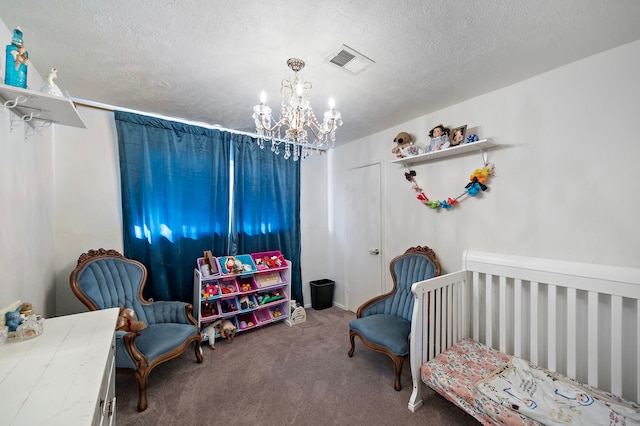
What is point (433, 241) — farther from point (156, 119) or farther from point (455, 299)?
point (156, 119)

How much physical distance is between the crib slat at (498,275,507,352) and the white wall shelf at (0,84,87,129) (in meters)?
3.07

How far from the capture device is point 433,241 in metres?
2.58

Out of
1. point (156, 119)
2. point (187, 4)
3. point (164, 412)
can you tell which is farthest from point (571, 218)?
point (156, 119)

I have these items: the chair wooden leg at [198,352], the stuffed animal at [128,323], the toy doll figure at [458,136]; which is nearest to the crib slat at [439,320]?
the toy doll figure at [458,136]

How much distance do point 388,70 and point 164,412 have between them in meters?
2.87

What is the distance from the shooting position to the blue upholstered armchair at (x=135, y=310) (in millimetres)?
1773

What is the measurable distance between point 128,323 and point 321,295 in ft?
7.44

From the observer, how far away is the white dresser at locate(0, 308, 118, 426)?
0.73 meters

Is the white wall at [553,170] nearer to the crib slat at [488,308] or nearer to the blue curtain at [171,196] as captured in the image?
the crib slat at [488,308]

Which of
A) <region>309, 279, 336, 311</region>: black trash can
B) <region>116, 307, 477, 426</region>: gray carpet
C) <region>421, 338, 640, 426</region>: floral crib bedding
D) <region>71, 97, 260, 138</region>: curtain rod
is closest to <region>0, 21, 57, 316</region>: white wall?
<region>71, 97, 260, 138</region>: curtain rod

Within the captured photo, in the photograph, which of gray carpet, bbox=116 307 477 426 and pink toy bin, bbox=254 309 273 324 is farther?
pink toy bin, bbox=254 309 273 324

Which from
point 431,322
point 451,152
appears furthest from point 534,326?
point 451,152

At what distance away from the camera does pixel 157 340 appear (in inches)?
76.5

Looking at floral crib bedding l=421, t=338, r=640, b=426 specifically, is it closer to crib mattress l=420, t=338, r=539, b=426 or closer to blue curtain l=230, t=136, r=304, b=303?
crib mattress l=420, t=338, r=539, b=426
